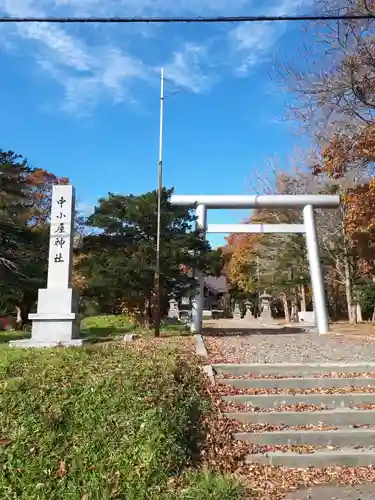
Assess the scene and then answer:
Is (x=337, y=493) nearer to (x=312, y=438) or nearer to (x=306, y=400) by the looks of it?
(x=312, y=438)

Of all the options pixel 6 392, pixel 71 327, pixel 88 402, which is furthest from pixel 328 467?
pixel 71 327

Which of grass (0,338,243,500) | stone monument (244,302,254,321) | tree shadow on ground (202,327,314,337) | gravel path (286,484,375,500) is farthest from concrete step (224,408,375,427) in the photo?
stone monument (244,302,254,321)

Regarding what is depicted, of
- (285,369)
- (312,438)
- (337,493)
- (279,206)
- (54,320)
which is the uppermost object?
(279,206)

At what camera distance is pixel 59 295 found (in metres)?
11.1

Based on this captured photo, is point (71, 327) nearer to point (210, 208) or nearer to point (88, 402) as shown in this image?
point (88, 402)

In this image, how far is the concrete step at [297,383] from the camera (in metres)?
6.54

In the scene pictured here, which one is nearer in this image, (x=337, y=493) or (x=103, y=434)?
(x=337, y=493)

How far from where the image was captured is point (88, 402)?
502 centimetres

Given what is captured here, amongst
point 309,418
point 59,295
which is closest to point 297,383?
point 309,418

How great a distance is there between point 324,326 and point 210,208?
217 inches

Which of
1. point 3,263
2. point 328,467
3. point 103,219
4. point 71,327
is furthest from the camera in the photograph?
point 3,263

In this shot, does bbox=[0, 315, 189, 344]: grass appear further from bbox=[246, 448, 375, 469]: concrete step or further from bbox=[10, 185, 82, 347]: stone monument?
bbox=[246, 448, 375, 469]: concrete step

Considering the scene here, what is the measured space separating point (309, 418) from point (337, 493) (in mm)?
1384

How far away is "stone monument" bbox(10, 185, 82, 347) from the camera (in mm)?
10789
